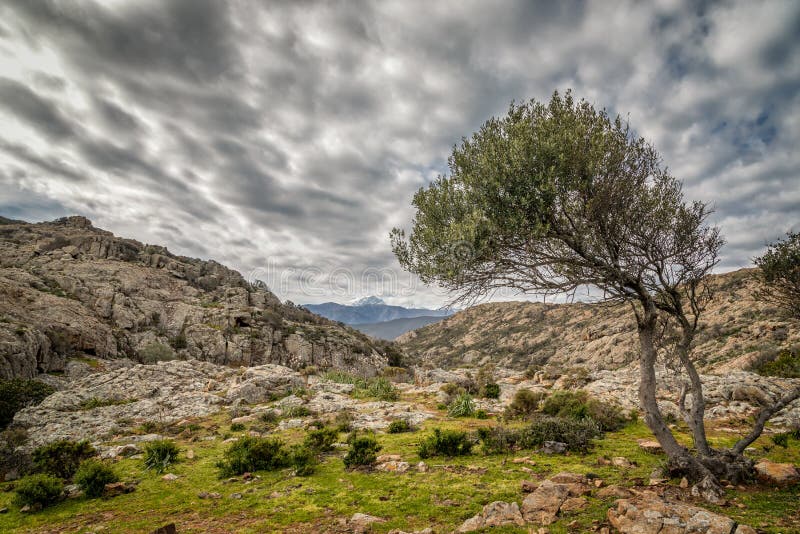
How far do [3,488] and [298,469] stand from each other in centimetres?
807

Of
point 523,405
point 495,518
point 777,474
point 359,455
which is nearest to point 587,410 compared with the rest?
point 523,405

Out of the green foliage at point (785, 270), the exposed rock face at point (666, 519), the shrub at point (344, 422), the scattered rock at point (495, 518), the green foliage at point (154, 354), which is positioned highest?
the green foliage at point (785, 270)

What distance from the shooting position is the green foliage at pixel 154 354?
37875 mm

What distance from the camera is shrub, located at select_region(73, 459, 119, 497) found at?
829 cm

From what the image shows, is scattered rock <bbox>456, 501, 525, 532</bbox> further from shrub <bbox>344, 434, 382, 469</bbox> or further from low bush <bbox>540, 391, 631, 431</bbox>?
Result: low bush <bbox>540, 391, 631, 431</bbox>

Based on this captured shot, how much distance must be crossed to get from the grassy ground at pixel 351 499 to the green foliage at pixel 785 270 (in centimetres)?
418

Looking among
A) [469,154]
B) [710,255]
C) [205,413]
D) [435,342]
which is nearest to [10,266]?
[205,413]

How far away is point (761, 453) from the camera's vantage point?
9141mm

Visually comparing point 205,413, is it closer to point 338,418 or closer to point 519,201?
point 338,418

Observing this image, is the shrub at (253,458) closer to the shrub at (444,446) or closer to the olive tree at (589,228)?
the shrub at (444,446)

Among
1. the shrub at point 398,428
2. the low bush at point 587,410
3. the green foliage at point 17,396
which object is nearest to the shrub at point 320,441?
the shrub at point 398,428

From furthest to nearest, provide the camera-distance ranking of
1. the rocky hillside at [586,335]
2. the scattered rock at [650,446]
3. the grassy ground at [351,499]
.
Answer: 1. the rocky hillside at [586,335]
2. the scattered rock at [650,446]
3. the grassy ground at [351,499]

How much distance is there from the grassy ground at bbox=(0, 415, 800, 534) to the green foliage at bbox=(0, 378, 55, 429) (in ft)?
28.2

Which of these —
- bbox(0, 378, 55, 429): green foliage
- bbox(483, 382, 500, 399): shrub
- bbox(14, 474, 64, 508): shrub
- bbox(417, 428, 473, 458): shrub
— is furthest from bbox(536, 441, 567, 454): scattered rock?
bbox(0, 378, 55, 429): green foliage
